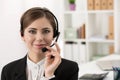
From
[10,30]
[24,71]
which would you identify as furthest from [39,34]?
[10,30]

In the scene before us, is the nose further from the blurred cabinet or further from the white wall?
the blurred cabinet

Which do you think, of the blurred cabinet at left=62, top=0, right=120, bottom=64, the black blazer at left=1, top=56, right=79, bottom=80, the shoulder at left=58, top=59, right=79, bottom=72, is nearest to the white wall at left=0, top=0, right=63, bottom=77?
the blurred cabinet at left=62, top=0, right=120, bottom=64

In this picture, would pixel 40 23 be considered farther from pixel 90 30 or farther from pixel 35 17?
pixel 90 30

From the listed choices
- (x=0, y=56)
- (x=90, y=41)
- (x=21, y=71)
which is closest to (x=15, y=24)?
(x=0, y=56)

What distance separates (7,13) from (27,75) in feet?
5.52

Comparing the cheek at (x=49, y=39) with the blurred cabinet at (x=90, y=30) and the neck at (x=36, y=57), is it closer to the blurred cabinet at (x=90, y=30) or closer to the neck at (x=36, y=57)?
the neck at (x=36, y=57)

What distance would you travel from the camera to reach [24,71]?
1.47m

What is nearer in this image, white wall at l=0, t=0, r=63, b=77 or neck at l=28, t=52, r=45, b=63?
neck at l=28, t=52, r=45, b=63

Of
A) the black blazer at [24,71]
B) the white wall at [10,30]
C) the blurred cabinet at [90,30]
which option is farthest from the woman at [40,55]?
the blurred cabinet at [90,30]

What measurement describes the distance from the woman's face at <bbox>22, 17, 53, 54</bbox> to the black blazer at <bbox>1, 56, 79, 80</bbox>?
18 cm

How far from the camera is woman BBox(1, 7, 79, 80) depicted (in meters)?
1.35

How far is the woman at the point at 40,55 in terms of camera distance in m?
1.35

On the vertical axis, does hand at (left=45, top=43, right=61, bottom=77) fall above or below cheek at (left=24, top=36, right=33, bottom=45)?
below

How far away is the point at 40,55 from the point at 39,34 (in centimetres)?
14
